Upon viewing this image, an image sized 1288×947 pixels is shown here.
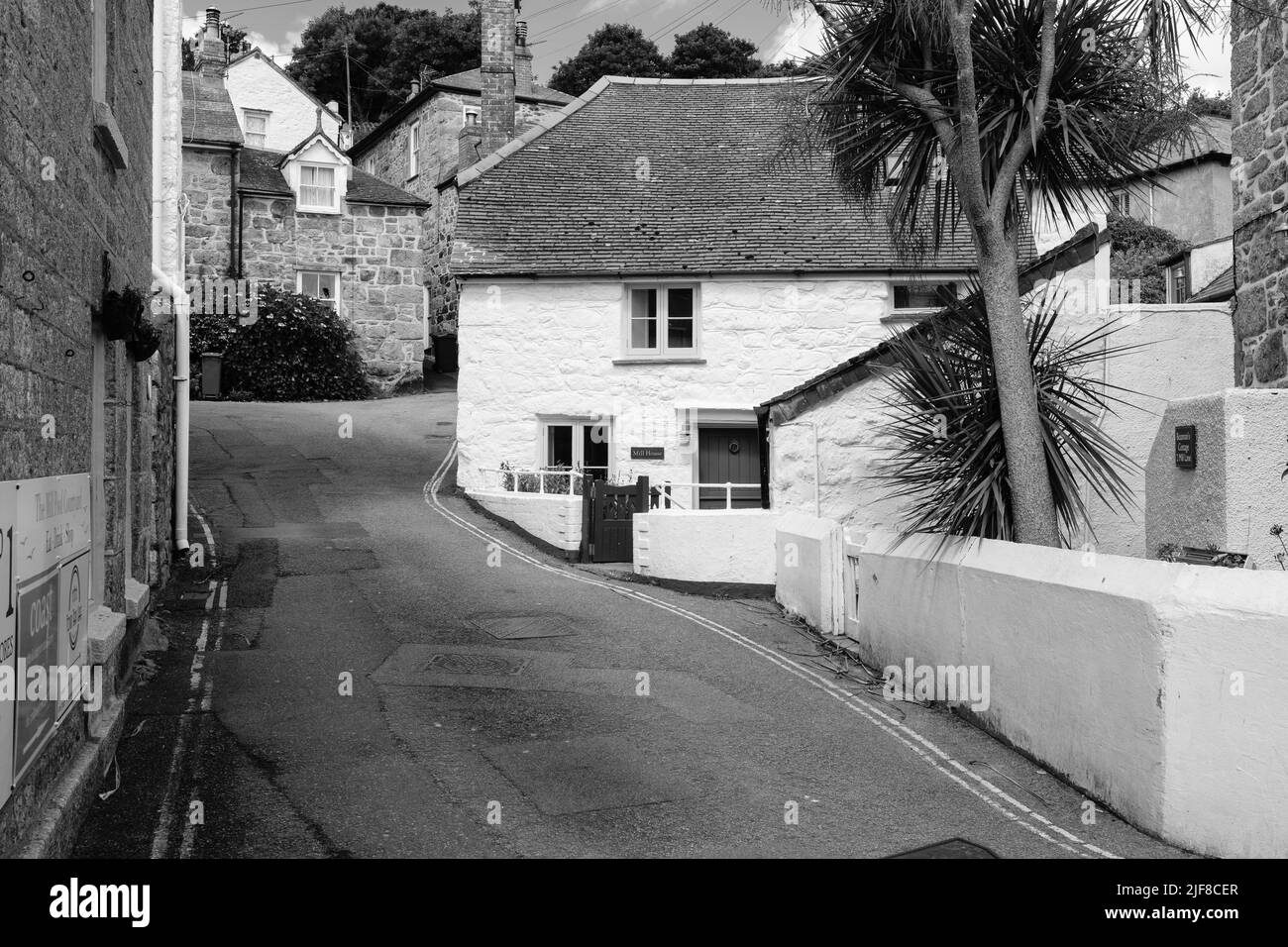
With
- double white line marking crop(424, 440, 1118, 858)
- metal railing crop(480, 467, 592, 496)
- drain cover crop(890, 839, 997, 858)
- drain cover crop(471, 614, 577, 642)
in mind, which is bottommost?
double white line marking crop(424, 440, 1118, 858)

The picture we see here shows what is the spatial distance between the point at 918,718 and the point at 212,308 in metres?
26.2

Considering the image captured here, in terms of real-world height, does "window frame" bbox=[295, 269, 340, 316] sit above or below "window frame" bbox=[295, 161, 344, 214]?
below

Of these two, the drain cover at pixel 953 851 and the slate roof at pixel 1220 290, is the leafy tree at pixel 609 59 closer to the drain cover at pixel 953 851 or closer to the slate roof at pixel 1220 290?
the slate roof at pixel 1220 290

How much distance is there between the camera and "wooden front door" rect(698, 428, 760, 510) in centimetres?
2208

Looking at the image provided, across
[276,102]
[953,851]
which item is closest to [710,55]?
[276,102]

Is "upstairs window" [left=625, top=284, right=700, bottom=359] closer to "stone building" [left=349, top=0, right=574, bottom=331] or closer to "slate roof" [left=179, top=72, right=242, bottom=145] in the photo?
"stone building" [left=349, top=0, right=574, bottom=331]

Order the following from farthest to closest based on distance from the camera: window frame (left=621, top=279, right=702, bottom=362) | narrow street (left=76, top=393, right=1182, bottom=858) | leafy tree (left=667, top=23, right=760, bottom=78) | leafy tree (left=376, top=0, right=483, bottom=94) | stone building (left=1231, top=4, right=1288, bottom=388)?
leafy tree (left=376, top=0, right=483, bottom=94) → leafy tree (left=667, top=23, right=760, bottom=78) → window frame (left=621, top=279, right=702, bottom=362) → stone building (left=1231, top=4, right=1288, bottom=388) → narrow street (left=76, top=393, right=1182, bottom=858)

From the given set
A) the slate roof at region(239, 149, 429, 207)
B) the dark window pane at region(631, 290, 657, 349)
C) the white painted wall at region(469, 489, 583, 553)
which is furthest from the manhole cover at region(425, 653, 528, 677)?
the slate roof at region(239, 149, 429, 207)

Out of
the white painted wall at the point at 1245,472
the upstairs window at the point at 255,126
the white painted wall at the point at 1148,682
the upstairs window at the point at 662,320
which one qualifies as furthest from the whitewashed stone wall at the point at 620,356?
the upstairs window at the point at 255,126

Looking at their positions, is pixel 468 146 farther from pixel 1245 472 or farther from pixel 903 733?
pixel 1245 472

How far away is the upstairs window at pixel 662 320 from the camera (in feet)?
72.5

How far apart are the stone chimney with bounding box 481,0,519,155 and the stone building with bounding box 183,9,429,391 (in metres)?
6.66

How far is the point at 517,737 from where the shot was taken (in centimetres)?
836
